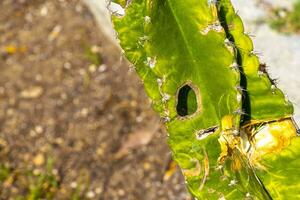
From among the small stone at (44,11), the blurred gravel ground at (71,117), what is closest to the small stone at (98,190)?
the blurred gravel ground at (71,117)

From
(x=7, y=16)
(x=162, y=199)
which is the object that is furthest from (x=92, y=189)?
(x=7, y=16)

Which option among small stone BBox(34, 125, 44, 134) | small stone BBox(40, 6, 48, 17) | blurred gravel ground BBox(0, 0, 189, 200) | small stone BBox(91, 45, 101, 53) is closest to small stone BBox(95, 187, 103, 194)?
blurred gravel ground BBox(0, 0, 189, 200)

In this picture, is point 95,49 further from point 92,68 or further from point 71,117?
point 71,117

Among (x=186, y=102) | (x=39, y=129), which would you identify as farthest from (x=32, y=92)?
(x=186, y=102)

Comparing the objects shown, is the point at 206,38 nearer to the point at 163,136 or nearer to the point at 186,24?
the point at 186,24

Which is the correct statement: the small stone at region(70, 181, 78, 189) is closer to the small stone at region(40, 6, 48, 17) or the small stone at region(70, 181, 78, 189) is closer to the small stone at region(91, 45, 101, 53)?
the small stone at region(91, 45, 101, 53)

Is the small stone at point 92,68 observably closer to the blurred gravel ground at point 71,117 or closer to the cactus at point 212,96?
the blurred gravel ground at point 71,117
